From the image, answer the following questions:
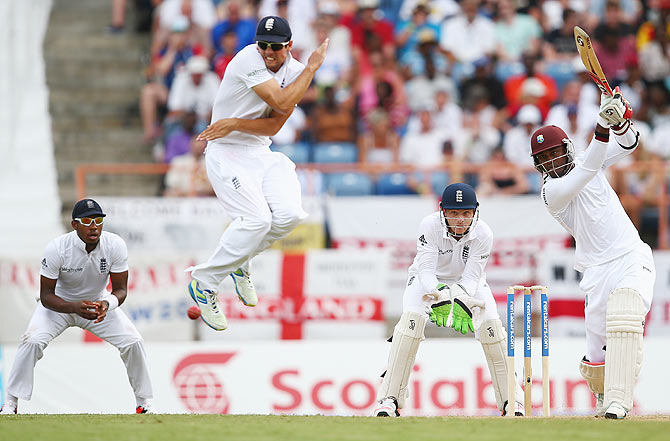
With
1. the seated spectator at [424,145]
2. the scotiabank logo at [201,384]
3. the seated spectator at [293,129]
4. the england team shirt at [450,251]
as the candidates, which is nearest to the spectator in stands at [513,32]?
the seated spectator at [424,145]

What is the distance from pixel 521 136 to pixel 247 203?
7.32m

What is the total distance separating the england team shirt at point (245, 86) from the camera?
9.12 meters

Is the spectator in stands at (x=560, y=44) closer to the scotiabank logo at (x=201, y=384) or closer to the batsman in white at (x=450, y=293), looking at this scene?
the scotiabank logo at (x=201, y=384)

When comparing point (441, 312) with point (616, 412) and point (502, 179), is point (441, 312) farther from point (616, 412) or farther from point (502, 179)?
point (502, 179)

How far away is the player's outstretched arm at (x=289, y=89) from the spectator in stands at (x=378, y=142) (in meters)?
6.84

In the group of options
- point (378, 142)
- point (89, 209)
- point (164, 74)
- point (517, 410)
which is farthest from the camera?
point (164, 74)

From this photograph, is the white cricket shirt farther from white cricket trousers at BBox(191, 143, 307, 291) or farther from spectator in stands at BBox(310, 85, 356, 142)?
spectator in stands at BBox(310, 85, 356, 142)

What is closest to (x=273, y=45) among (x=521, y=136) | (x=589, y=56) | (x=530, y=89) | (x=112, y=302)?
(x=589, y=56)

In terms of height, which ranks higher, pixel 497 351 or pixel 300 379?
pixel 497 351

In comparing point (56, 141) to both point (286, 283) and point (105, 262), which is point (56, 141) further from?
point (105, 262)

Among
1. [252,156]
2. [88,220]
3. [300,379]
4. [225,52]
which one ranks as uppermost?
[225,52]

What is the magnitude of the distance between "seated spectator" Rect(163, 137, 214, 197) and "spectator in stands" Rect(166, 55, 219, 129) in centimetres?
99

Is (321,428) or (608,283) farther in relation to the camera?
(608,283)

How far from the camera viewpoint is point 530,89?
1631 cm
